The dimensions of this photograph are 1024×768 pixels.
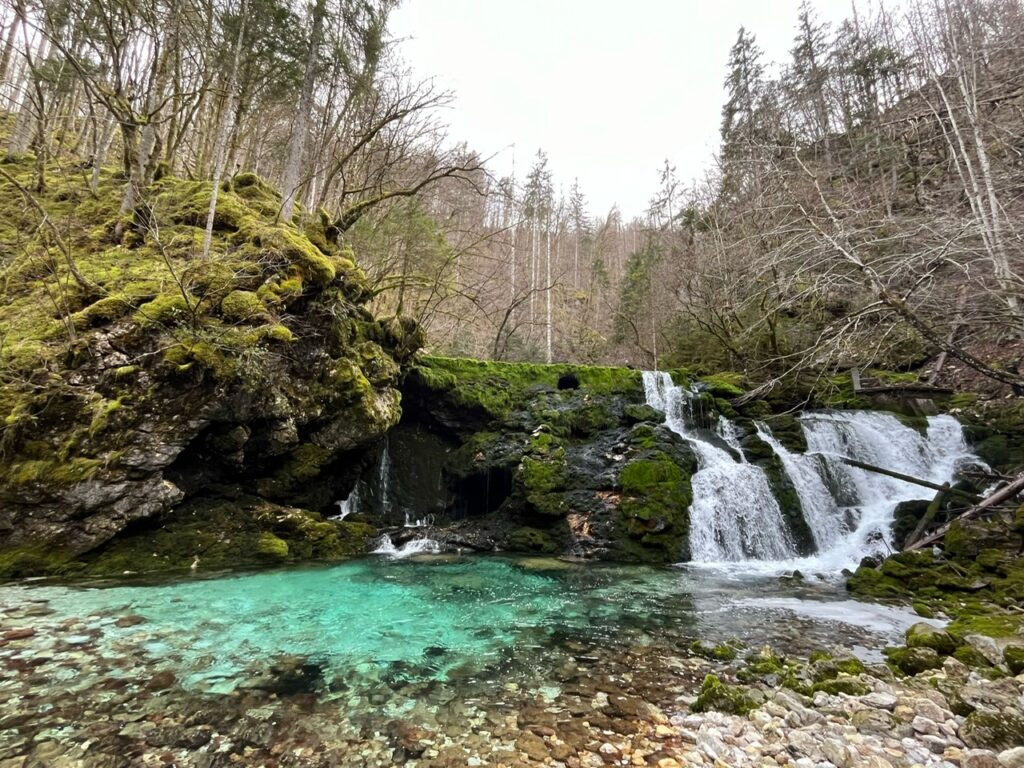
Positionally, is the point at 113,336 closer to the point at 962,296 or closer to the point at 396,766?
the point at 396,766

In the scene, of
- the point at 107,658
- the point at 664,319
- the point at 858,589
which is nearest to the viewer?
the point at 107,658

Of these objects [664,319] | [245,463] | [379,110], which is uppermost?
[379,110]

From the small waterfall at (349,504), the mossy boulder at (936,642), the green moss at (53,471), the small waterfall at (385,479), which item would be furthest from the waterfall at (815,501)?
the green moss at (53,471)

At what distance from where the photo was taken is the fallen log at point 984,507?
697cm

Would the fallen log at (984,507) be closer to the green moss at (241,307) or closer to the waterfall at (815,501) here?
the waterfall at (815,501)

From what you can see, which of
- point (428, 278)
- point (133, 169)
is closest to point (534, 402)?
point (428, 278)

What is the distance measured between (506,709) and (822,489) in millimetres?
9558

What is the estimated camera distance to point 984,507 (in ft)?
23.6

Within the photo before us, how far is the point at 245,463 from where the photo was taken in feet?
27.9

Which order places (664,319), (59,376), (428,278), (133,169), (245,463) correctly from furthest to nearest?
(664,319) < (428,278) < (133,169) < (245,463) < (59,376)

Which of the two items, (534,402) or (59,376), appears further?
(534,402)

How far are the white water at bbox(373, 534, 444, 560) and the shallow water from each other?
161 centimetres

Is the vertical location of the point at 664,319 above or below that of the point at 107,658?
above

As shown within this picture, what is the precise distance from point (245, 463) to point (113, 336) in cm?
290
